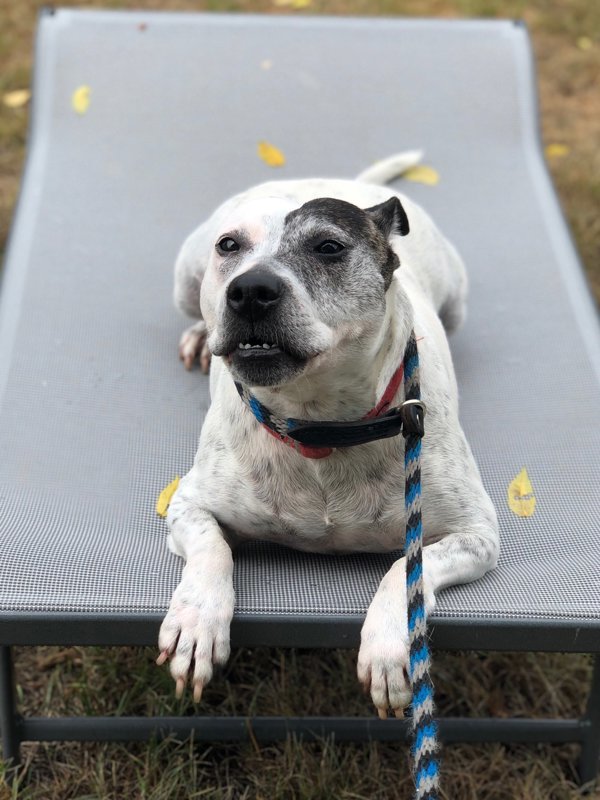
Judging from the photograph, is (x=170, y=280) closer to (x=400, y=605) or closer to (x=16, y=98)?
(x=400, y=605)

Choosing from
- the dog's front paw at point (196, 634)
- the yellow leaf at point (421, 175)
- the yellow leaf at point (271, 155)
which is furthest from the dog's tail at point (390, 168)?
the dog's front paw at point (196, 634)

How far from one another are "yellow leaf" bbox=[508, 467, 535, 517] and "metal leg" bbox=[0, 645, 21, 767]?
118cm

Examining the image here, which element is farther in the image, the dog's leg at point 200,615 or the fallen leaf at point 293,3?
the fallen leaf at point 293,3

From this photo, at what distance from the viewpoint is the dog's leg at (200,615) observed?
1802 mm

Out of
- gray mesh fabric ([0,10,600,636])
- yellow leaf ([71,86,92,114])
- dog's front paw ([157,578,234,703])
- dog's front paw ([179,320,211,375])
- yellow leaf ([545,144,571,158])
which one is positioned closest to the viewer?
dog's front paw ([157,578,234,703])

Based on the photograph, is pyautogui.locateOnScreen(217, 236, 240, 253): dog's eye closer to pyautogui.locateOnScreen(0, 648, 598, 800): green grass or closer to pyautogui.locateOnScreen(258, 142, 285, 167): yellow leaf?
pyautogui.locateOnScreen(0, 648, 598, 800): green grass

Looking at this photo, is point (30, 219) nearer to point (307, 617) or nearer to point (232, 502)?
point (232, 502)

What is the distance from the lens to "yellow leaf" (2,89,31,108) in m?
5.11

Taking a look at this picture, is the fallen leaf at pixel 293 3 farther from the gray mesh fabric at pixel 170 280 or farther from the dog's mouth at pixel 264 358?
the dog's mouth at pixel 264 358

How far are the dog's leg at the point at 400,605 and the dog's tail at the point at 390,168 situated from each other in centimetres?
179

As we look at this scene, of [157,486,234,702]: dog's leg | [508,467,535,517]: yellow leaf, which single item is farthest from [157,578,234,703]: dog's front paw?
[508,467,535,517]: yellow leaf

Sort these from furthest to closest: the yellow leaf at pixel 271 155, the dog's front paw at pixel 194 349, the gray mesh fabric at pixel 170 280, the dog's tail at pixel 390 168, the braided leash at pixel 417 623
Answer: the yellow leaf at pixel 271 155
the dog's tail at pixel 390 168
the dog's front paw at pixel 194 349
the gray mesh fabric at pixel 170 280
the braided leash at pixel 417 623

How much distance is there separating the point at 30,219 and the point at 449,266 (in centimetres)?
140

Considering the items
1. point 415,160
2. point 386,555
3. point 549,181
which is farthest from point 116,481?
point 549,181
